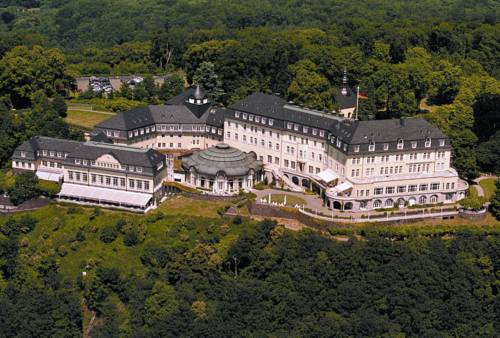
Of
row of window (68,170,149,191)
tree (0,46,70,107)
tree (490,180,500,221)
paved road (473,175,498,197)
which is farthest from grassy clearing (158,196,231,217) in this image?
tree (0,46,70,107)

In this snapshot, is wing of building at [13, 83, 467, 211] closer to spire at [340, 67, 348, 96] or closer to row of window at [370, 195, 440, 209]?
row of window at [370, 195, 440, 209]

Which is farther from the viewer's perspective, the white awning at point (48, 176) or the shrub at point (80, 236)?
the white awning at point (48, 176)

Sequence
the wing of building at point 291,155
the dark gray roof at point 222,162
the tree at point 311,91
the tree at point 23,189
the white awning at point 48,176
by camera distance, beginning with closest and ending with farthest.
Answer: the wing of building at point 291,155, the tree at point 23,189, the dark gray roof at point 222,162, the white awning at point 48,176, the tree at point 311,91

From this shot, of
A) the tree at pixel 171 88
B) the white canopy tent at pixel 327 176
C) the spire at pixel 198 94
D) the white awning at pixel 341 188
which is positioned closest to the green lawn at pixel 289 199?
the white canopy tent at pixel 327 176

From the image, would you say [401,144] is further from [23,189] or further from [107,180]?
[23,189]

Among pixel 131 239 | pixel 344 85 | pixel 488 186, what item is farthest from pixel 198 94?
pixel 488 186

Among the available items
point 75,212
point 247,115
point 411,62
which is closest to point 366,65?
point 411,62

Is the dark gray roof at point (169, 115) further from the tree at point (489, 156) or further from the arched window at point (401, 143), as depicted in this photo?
the tree at point (489, 156)
